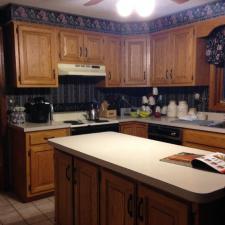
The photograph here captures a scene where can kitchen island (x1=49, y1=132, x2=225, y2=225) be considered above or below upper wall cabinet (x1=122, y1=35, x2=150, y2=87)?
below

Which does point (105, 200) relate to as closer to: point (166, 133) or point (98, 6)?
point (166, 133)

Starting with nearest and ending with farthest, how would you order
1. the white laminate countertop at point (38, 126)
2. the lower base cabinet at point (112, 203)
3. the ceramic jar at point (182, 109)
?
1. the lower base cabinet at point (112, 203)
2. the white laminate countertop at point (38, 126)
3. the ceramic jar at point (182, 109)

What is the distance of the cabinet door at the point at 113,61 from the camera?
13.6ft

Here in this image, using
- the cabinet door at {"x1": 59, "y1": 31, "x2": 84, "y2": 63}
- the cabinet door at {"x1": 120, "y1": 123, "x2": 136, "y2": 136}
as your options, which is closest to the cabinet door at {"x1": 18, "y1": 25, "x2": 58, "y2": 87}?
the cabinet door at {"x1": 59, "y1": 31, "x2": 84, "y2": 63}

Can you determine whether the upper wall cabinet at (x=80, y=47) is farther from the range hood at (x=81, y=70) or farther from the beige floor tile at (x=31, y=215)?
the beige floor tile at (x=31, y=215)

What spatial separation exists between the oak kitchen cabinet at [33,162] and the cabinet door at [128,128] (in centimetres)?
88

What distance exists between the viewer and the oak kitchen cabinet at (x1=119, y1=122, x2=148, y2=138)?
12.9ft

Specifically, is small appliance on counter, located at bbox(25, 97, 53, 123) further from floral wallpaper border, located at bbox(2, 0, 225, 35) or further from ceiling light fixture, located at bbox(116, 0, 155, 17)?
ceiling light fixture, located at bbox(116, 0, 155, 17)

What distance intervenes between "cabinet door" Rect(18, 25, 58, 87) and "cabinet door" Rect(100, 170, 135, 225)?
2.06m

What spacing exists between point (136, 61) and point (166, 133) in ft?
4.33

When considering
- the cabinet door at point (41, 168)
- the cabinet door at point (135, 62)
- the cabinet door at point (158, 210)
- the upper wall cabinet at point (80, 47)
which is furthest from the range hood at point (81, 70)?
the cabinet door at point (158, 210)

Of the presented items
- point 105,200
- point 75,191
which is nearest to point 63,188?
point 75,191

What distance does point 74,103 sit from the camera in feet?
13.7

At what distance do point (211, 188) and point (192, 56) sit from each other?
2.67 m
